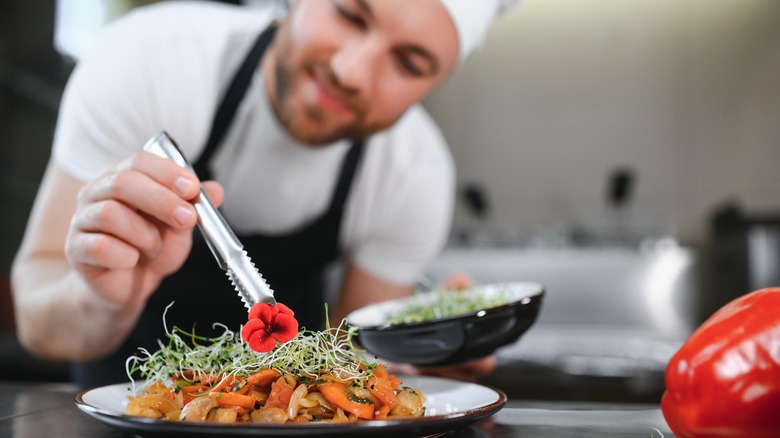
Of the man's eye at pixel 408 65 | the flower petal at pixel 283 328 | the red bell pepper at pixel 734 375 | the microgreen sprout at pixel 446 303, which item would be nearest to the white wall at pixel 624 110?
the man's eye at pixel 408 65

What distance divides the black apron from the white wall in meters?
2.21

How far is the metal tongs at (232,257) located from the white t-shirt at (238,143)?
56 centimetres

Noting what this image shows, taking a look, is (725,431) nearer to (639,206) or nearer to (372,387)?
(372,387)

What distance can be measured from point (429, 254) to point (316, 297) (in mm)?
315

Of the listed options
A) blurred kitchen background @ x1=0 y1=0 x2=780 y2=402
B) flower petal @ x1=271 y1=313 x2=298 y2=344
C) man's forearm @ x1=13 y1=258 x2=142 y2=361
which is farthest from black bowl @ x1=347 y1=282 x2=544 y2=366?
blurred kitchen background @ x1=0 y1=0 x2=780 y2=402

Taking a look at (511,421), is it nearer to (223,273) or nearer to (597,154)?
(223,273)

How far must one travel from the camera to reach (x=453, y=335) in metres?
0.77

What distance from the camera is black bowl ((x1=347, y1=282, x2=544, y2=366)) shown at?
0.77 metres

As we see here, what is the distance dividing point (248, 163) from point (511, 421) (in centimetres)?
90

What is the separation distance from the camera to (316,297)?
1.80 metres

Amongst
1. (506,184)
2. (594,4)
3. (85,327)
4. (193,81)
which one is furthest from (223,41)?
(594,4)

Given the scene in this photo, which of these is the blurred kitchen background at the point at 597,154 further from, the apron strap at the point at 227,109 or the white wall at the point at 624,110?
the apron strap at the point at 227,109

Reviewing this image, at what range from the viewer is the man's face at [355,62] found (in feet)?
4.03

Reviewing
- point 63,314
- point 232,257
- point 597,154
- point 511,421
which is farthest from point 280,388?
point 597,154
